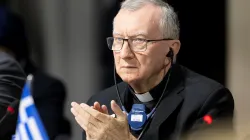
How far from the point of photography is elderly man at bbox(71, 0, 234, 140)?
3400mm

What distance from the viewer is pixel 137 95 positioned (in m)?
3.55

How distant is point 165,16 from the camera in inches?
137

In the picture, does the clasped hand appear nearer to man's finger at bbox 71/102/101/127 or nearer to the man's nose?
man's finger at bbox 71/102/101/127

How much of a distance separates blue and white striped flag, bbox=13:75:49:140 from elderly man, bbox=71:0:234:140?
3.20 feet

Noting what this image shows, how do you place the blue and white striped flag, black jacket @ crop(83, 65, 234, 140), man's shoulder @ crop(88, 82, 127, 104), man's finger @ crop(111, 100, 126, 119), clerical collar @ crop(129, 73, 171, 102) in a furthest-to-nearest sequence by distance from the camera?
the blue and white striped flag → man's shoulder @ crop(88, 82, 127, 104) → clerical collar @ crop(129, 73, 171, 102) → black jacket @ crop(83, 65, 234, 140) → man's finger @ crop(111, 100, 126, 119)

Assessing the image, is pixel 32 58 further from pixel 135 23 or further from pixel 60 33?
pixel 135 23

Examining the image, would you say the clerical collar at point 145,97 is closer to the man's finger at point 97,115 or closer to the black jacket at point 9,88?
the man's finger at point 97,115

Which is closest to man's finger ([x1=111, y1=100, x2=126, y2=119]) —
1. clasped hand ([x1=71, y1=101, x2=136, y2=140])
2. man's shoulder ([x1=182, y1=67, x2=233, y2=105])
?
clasped hand ([x1=71, y1=101, x2=136, y2=140])

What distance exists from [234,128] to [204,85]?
0.24 metres

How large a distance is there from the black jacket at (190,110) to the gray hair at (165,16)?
7.9 inches

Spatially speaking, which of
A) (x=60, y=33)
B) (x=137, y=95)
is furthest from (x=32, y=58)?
(x=137, y=95)

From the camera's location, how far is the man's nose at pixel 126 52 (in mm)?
3447

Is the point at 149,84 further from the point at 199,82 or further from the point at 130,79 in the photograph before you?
the point at 199,82

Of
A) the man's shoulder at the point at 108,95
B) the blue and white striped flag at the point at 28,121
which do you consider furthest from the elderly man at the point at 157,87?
the blue and white striped flag at the point at 28,121
